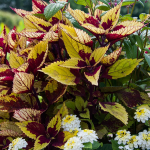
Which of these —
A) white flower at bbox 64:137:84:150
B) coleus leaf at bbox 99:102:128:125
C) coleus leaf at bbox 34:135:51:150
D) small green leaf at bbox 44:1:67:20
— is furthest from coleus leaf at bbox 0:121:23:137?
small green leaf at bbox 44:1:67:20

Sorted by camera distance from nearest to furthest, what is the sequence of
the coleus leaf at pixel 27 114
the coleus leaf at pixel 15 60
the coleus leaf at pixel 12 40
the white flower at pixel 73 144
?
the white flower at pixel 73 144
the coleus leaf at pixel 27 114
the coleus leaf at pixel 15 60
the coleus leaf at pixel 12 40

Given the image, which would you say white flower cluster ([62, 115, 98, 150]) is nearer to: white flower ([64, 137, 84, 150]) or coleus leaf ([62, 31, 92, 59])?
white flower ([64, 137, 84, 150])

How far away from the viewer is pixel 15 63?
0.82m

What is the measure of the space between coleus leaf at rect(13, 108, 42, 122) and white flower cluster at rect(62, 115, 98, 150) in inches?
4.2

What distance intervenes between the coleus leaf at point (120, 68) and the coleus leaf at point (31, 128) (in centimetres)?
34

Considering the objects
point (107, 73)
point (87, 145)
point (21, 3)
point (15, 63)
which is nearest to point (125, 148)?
point (87, 145)

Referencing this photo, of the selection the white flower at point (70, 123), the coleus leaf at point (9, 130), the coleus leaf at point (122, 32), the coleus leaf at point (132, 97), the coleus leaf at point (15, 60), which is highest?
the coleus leaf at point (122, 32)

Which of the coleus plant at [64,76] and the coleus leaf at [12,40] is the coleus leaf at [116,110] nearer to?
the coleus plant at [64,76]

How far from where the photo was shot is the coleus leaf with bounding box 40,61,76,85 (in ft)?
2.18

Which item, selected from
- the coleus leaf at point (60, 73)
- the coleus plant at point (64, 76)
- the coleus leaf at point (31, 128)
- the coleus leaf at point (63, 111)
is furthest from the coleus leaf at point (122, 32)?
the coleus leaf at point (31, 128)

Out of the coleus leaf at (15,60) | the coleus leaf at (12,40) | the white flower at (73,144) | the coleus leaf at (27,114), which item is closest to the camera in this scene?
the white flower at (73,144)

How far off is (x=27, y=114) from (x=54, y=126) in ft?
0.38

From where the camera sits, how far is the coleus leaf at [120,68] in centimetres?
72

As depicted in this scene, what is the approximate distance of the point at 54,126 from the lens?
2.38 feet
